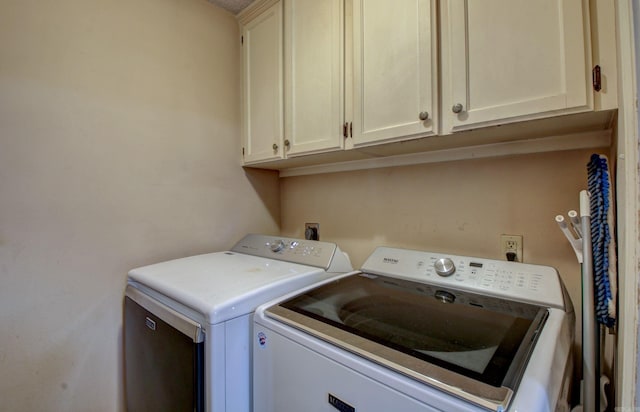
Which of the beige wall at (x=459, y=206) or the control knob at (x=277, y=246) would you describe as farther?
the control knob at (x=277, y=246)

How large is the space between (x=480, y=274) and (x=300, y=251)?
764 millimetres

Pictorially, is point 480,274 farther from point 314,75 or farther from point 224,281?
point 314,75

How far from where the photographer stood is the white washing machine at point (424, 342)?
1.85ft

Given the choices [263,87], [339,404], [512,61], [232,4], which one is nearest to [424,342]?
[339,404]

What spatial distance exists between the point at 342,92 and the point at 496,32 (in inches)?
23.0

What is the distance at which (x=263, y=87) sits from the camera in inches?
63.1

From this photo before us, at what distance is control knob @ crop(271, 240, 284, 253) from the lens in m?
1.48

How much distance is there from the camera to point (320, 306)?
95 cm

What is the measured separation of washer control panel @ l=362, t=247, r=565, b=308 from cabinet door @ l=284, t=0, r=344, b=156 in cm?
58

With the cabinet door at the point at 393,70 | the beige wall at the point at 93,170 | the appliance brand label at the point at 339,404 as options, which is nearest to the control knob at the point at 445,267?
the cabinet door at the point at 393,70

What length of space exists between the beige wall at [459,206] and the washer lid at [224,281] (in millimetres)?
477

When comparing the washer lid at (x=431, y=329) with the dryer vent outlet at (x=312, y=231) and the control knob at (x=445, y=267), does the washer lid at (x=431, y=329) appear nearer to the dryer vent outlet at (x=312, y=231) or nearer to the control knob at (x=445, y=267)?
the control knob at (x=445, y=267)

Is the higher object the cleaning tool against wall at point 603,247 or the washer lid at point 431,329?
the cleaning tool against wall at point 603,247

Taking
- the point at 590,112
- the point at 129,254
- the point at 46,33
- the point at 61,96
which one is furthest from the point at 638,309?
the point at 46,33
